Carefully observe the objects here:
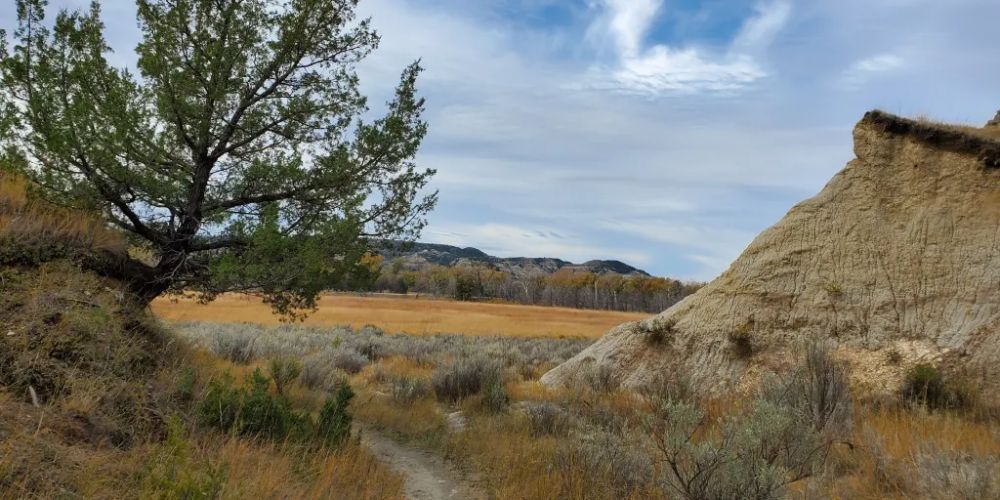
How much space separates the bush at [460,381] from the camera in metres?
11.5

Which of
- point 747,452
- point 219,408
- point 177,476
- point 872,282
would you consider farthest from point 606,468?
point 872,282

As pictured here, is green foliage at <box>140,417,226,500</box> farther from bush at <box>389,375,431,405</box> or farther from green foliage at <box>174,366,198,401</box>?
bush at <box>389,375,431,405</box>

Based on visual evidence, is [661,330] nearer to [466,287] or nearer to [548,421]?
[548,421]

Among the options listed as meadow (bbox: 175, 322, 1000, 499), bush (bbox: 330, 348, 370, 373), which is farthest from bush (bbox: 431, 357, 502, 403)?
bush (bbox: 330, 348, 370, 373)

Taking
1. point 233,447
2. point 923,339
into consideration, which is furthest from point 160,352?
point 923,339

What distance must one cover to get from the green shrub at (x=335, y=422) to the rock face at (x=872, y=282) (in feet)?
21.9

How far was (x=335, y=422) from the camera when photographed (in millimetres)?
6719

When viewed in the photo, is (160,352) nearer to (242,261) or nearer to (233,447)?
(242,261)

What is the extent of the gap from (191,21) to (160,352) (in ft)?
15.1

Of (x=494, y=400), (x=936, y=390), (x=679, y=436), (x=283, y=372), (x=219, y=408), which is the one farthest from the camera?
(x=494, y=400)

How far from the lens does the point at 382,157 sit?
8.91 metres

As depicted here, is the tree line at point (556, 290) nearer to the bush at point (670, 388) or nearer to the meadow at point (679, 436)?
the bush at point (670, 388)

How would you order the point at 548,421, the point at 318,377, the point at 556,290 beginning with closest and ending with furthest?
the point at 548,421, the point at 318,377, the point at 556,290

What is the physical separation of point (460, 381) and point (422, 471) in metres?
4.48
